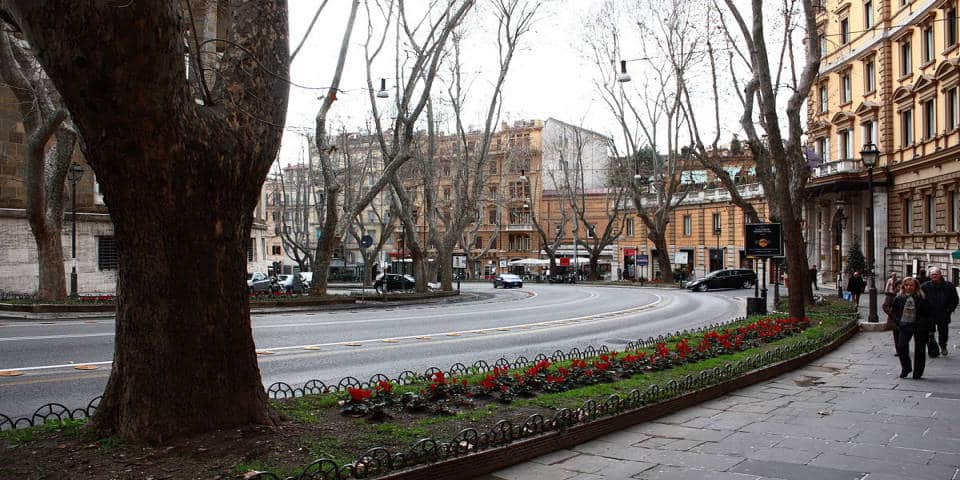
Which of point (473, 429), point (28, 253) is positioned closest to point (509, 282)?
point (28, 253)

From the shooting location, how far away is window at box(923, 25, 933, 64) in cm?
3225

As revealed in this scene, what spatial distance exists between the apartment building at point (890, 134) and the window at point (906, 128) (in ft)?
0.15

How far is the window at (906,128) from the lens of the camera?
3497 centimetres

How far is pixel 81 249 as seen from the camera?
97.6 ft

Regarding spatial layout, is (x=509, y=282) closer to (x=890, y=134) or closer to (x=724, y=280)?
(x=724, y=280)

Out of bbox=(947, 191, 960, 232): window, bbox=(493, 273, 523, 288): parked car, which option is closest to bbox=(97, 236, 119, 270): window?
bbox=(493, 273, 523, 288): parked car

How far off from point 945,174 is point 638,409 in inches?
1154

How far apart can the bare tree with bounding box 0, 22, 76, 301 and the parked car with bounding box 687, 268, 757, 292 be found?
108 feet

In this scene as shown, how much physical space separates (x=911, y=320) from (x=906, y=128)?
29.2 meters

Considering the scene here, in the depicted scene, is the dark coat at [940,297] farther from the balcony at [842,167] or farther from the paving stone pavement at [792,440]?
the balcony at [842,167]

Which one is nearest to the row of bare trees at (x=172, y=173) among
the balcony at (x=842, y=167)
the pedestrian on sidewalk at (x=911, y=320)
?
the pedestrian on sidewalk at (x=911, y=320)

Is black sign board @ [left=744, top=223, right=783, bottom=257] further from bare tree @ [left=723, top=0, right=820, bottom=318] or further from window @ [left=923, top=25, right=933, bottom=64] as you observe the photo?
window @ [left=923, top=25, right=933, bottom=64]

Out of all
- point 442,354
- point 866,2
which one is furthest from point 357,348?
point 866,2

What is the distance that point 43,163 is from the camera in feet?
66.6
